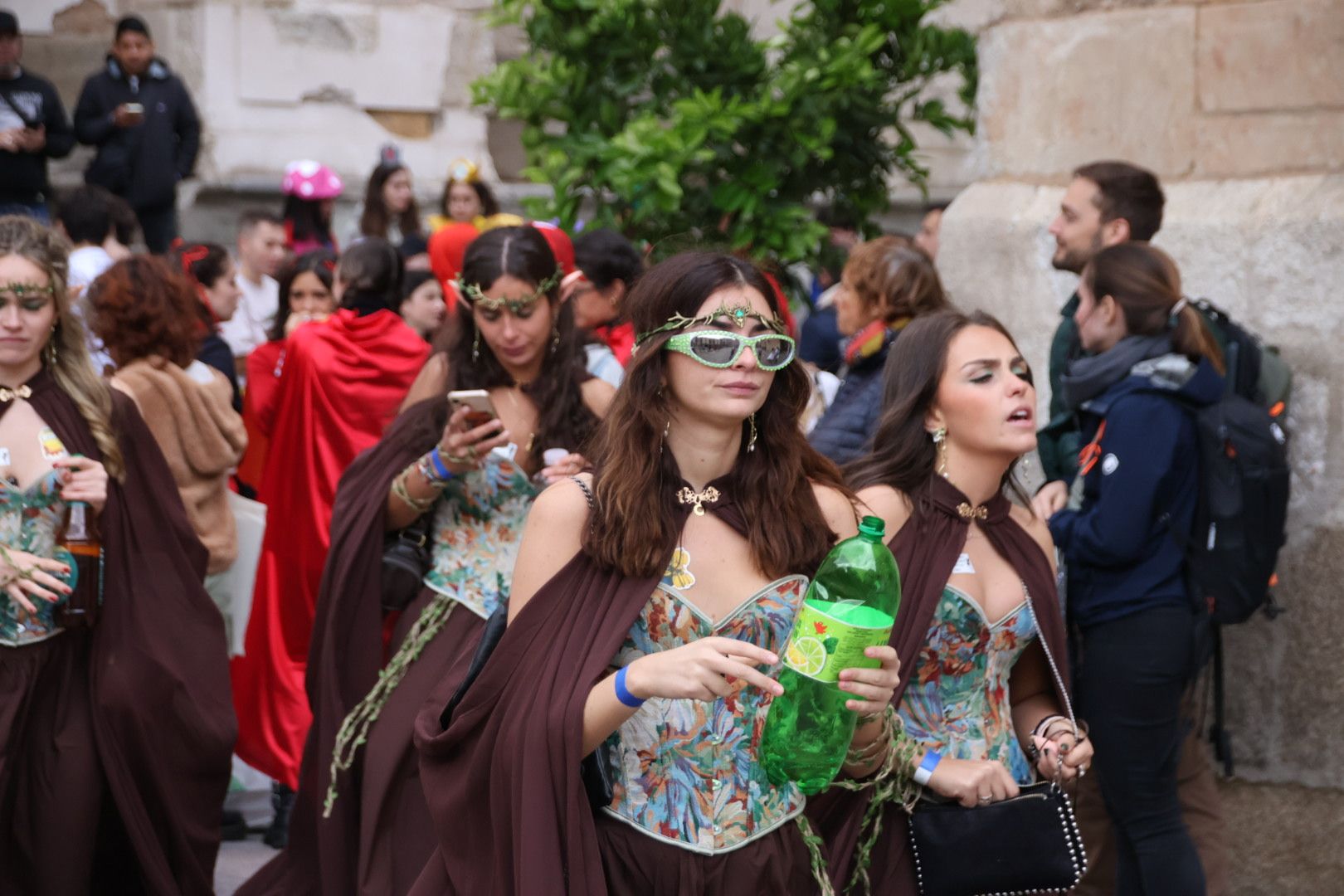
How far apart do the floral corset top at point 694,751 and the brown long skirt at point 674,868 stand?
2 cm

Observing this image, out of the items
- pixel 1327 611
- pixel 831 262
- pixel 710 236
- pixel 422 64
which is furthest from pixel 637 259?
pixel 422 64

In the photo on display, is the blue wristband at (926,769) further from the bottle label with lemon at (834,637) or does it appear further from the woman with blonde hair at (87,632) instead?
the woman with blonde hair at (87,632)

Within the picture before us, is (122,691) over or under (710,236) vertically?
under

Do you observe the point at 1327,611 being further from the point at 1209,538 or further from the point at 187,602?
the point at 187,602

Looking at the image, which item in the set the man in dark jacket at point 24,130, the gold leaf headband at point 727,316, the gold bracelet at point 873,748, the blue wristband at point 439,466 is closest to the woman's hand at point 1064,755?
the gold bracelet at point 873,748

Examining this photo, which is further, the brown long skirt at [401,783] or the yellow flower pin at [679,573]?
the brown long skirt at [401,783]

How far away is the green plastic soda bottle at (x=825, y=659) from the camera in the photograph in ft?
9.01

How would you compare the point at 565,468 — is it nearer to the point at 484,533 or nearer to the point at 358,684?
the point at 484,533

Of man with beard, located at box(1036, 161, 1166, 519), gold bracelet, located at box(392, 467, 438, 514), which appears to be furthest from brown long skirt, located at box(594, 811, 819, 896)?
man with beard, located at box(1036, 161, 1166, 519)

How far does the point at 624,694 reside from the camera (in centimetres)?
283

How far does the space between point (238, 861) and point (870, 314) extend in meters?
3.00

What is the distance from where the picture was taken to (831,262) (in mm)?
7141

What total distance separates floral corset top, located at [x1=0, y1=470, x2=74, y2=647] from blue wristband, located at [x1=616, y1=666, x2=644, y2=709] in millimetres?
2188

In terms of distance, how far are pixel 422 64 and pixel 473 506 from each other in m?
7.01
